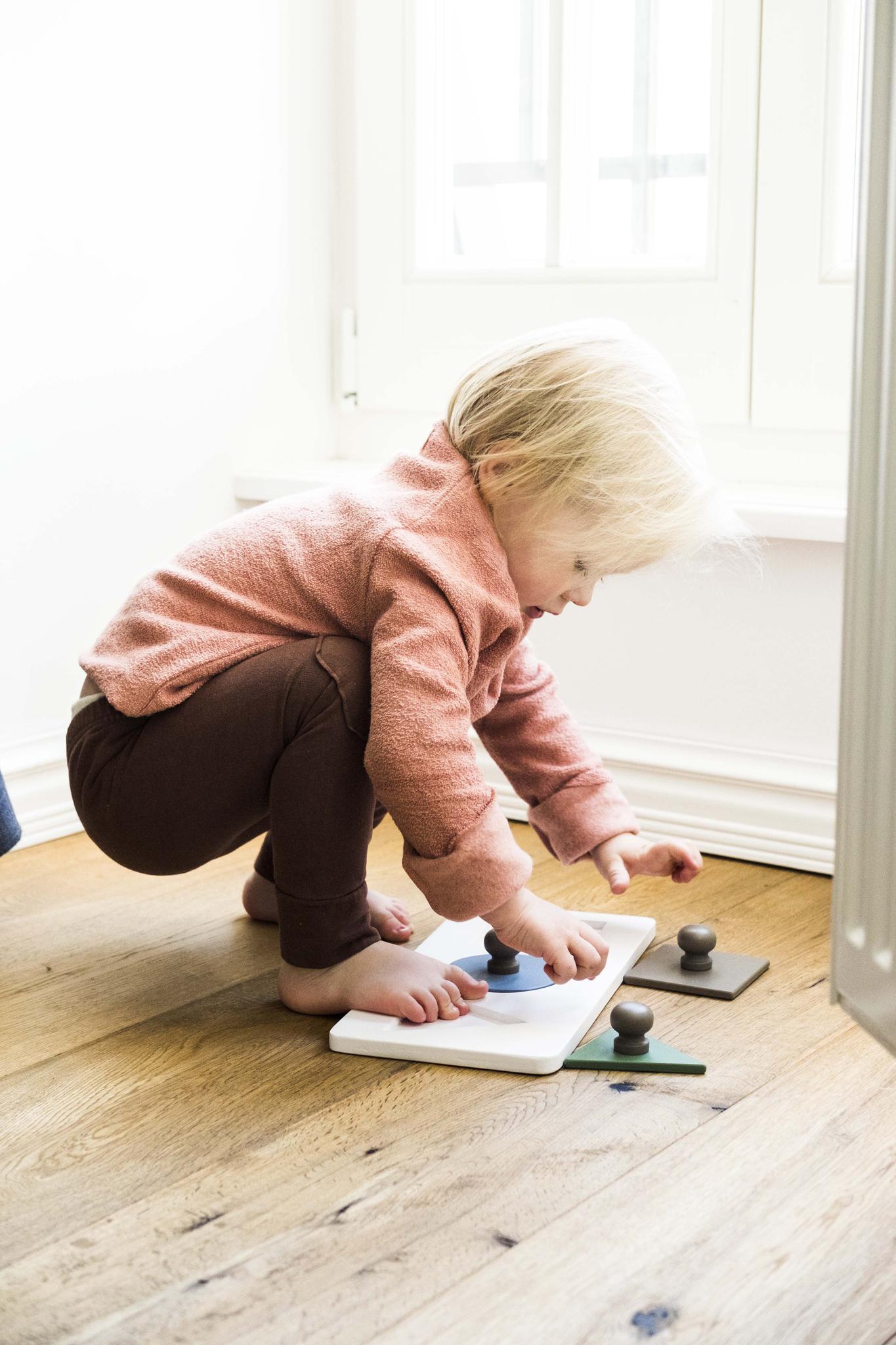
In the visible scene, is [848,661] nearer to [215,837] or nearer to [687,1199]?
[687,1199]

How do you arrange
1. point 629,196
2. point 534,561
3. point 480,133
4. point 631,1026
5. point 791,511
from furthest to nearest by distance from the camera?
point 480,133 < point 629,196 < point 791,511 < point 534,561 < point 631,1026

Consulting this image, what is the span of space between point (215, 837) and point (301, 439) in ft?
2.71

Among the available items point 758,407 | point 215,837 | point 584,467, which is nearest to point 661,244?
point 758,407

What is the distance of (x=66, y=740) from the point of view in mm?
1118

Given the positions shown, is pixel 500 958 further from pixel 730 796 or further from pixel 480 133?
pixel 480 133

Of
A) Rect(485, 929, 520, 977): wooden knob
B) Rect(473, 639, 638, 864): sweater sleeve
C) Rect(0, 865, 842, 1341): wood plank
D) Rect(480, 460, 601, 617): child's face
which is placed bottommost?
Rect(0, 865, 842, 1341): wood plank

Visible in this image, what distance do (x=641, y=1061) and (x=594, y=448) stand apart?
0.43 meters

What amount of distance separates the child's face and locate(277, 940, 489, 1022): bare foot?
0.28 m

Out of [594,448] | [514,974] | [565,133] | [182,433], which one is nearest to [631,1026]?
[514,974]

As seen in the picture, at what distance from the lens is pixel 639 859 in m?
1.15

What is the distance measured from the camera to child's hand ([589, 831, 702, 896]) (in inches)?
43.8

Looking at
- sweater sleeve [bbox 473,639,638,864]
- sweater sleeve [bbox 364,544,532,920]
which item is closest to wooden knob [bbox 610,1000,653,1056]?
sweater sleeve [bbox 364,544,532,920]

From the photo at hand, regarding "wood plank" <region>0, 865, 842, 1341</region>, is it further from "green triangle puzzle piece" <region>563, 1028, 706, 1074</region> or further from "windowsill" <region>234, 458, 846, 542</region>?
"windowsill" <region>234, 458, 846, 542</region>

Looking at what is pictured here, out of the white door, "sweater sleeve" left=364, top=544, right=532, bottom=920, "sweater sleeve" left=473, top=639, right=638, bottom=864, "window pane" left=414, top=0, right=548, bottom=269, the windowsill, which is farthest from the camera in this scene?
"window pane" left=414, top=0, right=548, bottom=269
